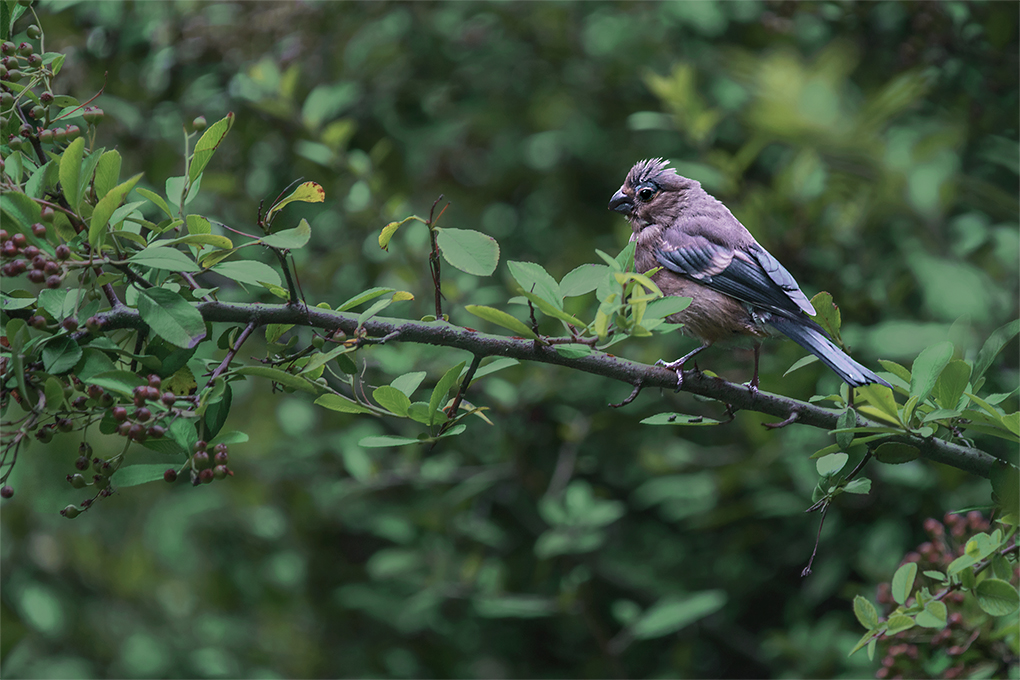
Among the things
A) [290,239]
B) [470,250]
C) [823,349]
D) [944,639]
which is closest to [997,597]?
[944,639]

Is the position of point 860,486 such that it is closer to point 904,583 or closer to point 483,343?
point 904,583

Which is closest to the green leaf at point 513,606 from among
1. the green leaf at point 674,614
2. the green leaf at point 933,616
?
the green leaf at point 674,614

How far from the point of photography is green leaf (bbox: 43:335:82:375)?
1.74 m

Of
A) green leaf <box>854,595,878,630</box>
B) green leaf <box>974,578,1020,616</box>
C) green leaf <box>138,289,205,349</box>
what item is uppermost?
green leaf <box>138,289,205,349</box>

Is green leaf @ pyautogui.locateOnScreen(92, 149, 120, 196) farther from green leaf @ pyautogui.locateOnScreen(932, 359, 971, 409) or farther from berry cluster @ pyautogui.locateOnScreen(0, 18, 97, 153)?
green leaf @ pyautogui.locateOnScreen(932, 359, 971, 409)

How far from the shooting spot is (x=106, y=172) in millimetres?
1801

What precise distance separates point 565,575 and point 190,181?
9.12 feet

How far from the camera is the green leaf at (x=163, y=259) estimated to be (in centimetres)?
165

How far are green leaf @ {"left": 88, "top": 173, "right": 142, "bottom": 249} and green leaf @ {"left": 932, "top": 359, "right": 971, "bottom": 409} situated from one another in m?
1.82

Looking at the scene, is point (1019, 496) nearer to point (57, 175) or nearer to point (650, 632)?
point (650, 632)

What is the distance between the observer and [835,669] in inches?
147

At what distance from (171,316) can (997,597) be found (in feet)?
6.48

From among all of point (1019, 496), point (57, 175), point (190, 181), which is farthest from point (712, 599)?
point (57, 175)

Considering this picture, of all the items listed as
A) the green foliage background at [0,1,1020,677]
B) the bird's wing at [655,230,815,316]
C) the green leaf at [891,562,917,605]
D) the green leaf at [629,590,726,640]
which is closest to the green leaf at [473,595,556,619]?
the green foliage background at [0,1,1020,677]
